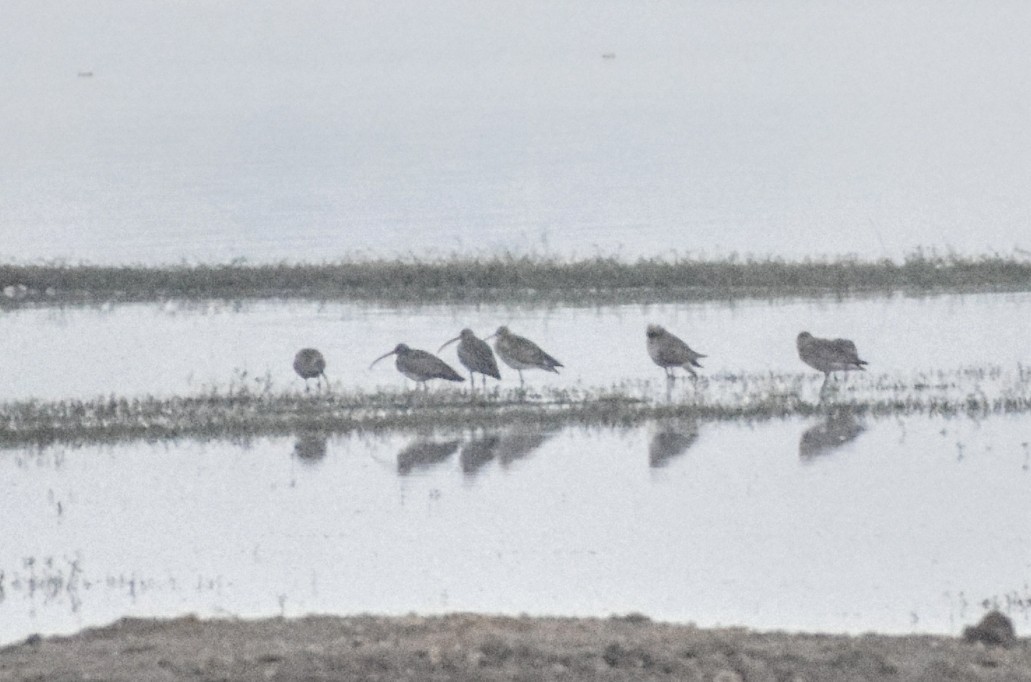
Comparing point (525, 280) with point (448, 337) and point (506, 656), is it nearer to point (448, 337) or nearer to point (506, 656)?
point (448, 337)

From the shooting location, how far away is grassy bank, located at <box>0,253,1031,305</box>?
29312 mm

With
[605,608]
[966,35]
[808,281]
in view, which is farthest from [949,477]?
[966,35]

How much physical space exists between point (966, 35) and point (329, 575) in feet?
563

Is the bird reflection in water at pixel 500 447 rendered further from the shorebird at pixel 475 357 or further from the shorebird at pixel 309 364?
the shorebird at pixel 309 364

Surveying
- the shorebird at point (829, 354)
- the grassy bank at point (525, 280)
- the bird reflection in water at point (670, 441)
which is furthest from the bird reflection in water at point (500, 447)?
the grassy bank at point (525, 280)

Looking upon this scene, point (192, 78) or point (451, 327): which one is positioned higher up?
point (192, 78)

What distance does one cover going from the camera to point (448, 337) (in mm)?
25062

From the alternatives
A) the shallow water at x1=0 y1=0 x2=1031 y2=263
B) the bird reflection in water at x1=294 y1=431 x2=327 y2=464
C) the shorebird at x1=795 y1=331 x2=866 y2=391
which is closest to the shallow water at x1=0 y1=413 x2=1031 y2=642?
the bird reflection in water at x1=294 y1=431 x2=327 y2=464

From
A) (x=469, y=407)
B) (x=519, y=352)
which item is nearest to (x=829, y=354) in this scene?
(x=519, y=352)

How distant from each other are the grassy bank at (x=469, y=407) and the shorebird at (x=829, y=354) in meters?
0.21

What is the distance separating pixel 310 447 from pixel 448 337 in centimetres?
692

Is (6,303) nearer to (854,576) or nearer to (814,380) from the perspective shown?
(814,380)

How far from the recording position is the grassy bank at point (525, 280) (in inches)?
1154

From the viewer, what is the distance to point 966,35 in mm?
180125
